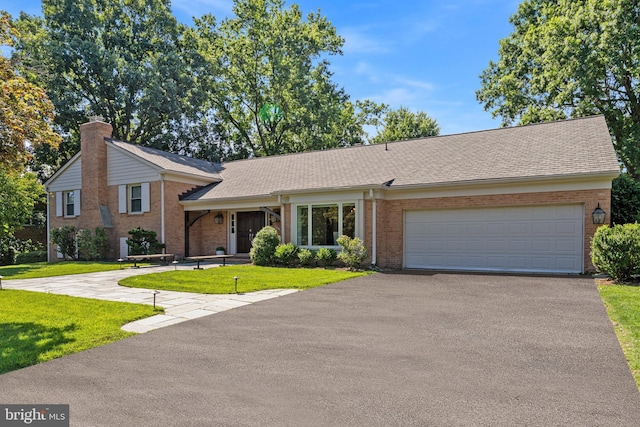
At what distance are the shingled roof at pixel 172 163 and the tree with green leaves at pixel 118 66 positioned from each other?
24.3ft

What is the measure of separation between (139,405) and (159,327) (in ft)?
8.94

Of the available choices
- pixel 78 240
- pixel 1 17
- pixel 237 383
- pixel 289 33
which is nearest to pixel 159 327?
pixel 237 383

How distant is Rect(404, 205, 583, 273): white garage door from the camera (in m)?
11.3

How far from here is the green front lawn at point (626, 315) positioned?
169 inches

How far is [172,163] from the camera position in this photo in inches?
775

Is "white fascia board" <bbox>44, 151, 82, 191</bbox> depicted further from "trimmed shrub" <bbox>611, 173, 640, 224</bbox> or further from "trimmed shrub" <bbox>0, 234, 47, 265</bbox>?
"trimmed shrub" <bbox>611, 173, 640, 224</bbox>

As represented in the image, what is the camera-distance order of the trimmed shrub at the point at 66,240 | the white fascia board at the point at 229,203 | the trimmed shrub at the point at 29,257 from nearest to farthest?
the white fascia board at the point at 229,203, the trimmed shrub at the point at 66,240, the trimmed shrub at the point at 29,257

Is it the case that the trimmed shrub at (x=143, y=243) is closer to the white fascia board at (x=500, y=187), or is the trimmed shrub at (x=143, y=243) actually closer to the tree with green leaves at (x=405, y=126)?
the white fascia board at (x=500, y=187)

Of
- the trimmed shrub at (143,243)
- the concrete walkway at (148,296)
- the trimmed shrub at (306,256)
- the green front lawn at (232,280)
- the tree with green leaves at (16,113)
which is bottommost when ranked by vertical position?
the concrete walkway at (148,296)

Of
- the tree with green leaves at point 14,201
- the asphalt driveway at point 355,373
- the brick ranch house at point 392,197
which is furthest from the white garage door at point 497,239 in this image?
the tree with green leaves at point 14,201

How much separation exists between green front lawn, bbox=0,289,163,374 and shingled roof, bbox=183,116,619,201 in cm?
829

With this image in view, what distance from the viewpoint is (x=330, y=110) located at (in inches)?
1200

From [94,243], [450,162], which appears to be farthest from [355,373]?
[94,243]

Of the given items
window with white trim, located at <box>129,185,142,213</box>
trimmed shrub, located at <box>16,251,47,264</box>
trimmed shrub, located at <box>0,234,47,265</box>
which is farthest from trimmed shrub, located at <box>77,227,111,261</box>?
trimmed shrub, located at <box>0,234,47,265</box>
